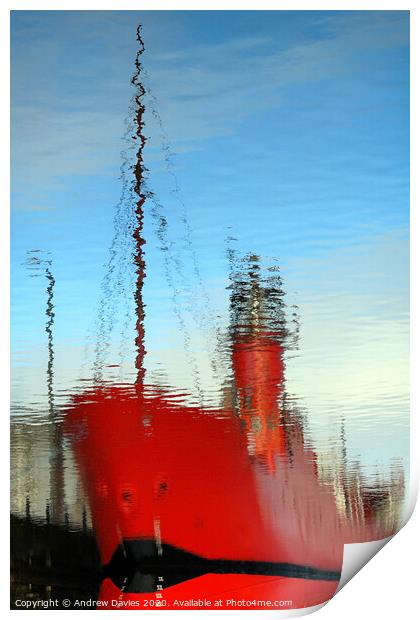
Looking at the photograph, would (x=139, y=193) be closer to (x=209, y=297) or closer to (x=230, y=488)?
(x=209, y=297)

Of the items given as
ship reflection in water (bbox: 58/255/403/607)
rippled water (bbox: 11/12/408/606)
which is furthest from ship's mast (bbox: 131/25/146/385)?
ship reflection in water (bbox: 58/255/403/607)

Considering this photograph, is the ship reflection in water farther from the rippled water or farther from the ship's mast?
the ship's mast

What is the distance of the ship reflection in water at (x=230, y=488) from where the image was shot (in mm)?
2900

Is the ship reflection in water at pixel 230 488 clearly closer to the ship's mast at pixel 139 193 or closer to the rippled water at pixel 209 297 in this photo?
the rippled water at pixel 209 297

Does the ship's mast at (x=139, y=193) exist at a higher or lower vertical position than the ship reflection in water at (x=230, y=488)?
higher

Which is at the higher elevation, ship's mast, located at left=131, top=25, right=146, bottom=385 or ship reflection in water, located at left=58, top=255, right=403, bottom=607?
ship's mast, located at left=131, top=25, right=146, bottom=385

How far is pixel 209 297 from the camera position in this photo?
292cm

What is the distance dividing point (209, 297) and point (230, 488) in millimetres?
580

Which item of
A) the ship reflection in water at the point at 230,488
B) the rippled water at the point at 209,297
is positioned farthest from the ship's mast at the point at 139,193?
the ship reflection in water at the point at 230,488

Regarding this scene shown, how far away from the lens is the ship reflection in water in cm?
290

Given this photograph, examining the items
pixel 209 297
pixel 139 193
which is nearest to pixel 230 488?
pixel 209 297

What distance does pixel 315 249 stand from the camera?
292 centimetres
